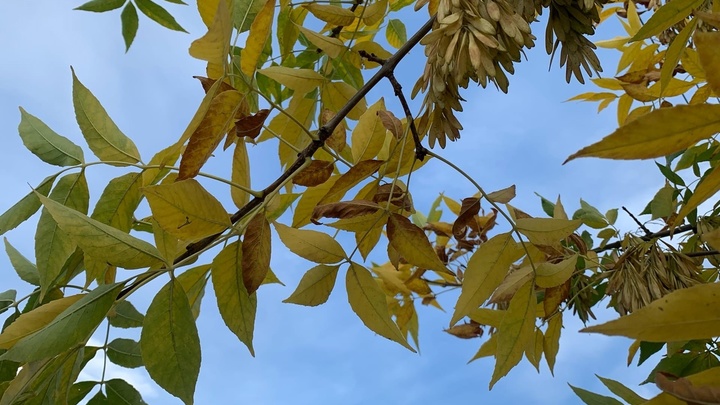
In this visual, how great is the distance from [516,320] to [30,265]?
734 millimetres

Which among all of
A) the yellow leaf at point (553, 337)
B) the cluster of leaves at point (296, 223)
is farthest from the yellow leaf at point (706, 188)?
the yellow leaf at point (553, 337)

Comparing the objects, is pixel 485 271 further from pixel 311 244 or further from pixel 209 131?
pixel 209 131

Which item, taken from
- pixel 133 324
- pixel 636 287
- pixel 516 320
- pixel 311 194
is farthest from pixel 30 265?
pixel 636 287

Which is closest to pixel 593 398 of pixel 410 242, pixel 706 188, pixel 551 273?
pixel 551 273

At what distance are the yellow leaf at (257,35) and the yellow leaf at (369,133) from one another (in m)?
0.16

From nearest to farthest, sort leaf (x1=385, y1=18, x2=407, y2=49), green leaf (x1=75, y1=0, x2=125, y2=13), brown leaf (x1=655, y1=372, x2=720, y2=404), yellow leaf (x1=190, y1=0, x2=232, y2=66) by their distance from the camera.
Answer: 1. brown leaf (x1=655, y1=372, x2=720, y2=404)
2. yellow leaf (x1=190, y1=0, x2=232, y2=66)
3. green leaf (x1=75, y1=0, x2=125, y2=13)
4. leaf (x1=385, y1=18, x2=407, y2=49)

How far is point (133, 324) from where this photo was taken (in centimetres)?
86

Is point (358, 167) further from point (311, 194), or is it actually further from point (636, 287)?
point (636, 287)

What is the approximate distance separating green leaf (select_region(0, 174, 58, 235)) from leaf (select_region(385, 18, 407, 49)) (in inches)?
29.5

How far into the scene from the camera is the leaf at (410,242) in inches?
24.5

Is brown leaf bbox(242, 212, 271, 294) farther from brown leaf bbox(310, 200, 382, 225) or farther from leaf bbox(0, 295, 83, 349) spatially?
leaf bbox(0, 295, 83, 349)

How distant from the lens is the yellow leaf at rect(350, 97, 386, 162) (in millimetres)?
712

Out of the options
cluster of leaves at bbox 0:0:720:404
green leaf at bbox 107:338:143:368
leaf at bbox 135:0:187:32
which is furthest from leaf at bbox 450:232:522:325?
leaf at bbox 135:0:187:32

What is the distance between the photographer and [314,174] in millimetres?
659
